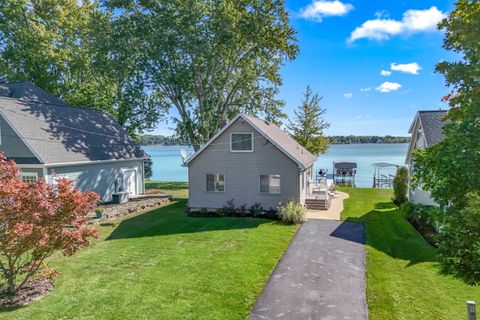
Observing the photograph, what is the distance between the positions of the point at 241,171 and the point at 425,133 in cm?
1115

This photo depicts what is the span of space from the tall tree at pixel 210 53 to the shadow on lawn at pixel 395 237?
17344mm

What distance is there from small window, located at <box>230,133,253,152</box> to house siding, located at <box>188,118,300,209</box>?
0.66 feet

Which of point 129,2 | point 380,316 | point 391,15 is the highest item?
point 129,2

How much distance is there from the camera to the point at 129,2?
93.6 ft

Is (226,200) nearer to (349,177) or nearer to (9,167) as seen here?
(9,167)

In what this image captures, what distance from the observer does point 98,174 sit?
22922 mm

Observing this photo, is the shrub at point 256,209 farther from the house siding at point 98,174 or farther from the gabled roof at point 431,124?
the house siding at point 98,174

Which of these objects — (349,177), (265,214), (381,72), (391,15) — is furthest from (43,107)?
(349,177)

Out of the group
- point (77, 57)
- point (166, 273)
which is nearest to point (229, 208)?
point (166, 273)

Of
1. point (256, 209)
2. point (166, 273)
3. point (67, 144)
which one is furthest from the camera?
point (67, 144)

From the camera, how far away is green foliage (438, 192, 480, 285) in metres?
4.99

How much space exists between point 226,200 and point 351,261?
9949 millimetres

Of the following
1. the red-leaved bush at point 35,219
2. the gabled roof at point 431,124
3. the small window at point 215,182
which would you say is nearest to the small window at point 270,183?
the small window at point 215,182

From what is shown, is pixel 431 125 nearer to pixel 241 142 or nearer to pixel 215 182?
pixel 241 142
